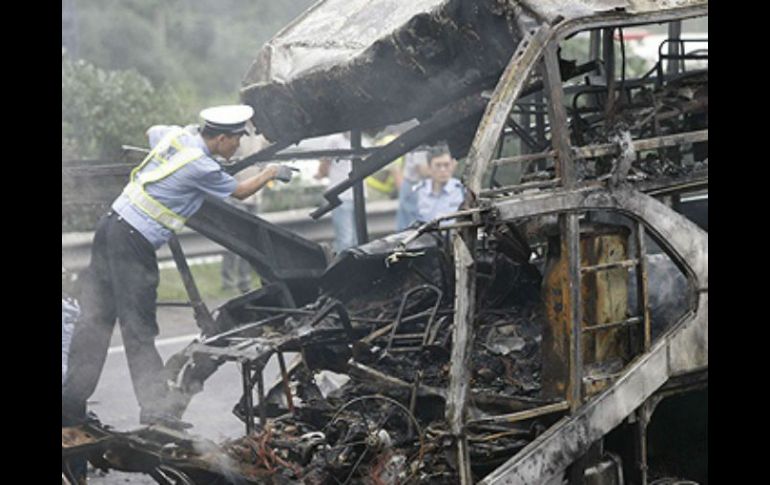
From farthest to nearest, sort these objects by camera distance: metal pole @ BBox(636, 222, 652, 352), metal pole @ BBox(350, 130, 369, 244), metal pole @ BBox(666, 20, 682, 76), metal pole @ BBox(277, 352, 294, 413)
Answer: metal pole @ BBox(666, 20, 682, 76) → metal pole @ BBox(350, 130, 369, 244) → metal pole @ BBox(277, 352, 294, 413) → metal pole @ BBox(636, 222, 652, 352)

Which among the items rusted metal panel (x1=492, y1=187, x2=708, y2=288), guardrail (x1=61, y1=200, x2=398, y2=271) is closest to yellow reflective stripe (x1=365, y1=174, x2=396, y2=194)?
guardrail (x1=61, y1=200, x2=398, y2=271)

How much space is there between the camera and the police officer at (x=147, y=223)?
22.1ft

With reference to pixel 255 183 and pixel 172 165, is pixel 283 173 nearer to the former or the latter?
pixel 255 183

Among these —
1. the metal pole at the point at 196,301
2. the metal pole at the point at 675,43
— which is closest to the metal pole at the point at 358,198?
the metal pole at the point at 196,301

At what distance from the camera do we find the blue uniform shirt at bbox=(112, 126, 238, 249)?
6.75 meters

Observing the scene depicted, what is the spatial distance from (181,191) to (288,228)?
20.0 feet

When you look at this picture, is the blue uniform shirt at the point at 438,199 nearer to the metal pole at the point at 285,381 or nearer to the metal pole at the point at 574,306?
the metal pole at the point at 285,381

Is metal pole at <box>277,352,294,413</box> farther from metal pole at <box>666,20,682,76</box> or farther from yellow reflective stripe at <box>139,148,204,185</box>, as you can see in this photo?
metal pole at <box>666,20,682,76</box>

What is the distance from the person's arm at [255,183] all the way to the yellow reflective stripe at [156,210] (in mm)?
335

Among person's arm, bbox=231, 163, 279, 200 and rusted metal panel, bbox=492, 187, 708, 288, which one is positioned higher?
person's arm, bbox=231, 163, 279, 200

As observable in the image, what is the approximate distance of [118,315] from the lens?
22.6 feet

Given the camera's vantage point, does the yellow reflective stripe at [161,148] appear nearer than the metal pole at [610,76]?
No
